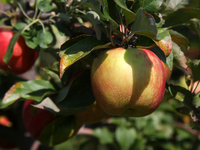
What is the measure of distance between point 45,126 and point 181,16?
0.63m

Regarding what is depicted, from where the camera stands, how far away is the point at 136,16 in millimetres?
563

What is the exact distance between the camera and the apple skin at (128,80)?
0.59m

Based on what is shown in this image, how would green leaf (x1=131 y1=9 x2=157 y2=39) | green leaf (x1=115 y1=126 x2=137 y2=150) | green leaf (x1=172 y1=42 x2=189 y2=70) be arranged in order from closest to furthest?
green leaf (x1=131 y1=9 x2=157 y2=39)
green leaf (x1=172 y1=42 x2=189 y2=70)
green leaf (x1=115 y1=126 x2=137 y2=150)

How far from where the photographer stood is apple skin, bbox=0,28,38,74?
0.95 m

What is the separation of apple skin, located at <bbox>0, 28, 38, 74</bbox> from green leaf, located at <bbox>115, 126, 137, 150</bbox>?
764mm

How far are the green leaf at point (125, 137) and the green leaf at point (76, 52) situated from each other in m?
0.98

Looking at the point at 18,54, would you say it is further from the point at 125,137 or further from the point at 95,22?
the point at 125,137

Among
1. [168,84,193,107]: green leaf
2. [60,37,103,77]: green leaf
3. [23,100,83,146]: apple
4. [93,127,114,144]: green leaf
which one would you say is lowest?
[93,127,114,144]: green leaf

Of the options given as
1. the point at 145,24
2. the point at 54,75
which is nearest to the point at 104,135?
the point at 54,75

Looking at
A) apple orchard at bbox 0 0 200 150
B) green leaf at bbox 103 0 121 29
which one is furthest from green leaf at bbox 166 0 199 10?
green leaf at bbox 103 0 121 29

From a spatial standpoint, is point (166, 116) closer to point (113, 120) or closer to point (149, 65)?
point (113, 120)

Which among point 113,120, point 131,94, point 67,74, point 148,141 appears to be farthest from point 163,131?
point 131,94

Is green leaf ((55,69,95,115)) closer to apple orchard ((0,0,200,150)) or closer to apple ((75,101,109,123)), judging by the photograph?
apple orchard ((0,0,200,150))

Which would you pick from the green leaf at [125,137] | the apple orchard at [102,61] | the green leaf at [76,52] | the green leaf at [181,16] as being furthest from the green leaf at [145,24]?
the green leaf at [125,137]
